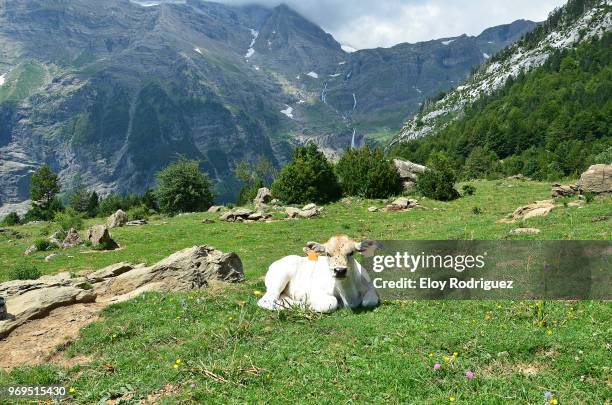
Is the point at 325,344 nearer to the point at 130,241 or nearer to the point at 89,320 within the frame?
the point at 89,320

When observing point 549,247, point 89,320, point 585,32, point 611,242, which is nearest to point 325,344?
point 89,320

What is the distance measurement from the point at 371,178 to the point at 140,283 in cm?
3298

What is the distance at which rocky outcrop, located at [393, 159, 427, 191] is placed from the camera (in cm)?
4716

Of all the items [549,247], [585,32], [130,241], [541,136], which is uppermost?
[585,32]

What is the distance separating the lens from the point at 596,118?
292 feet

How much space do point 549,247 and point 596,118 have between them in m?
93.9

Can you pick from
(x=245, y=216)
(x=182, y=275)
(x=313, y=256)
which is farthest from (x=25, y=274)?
(x=245, y=216)

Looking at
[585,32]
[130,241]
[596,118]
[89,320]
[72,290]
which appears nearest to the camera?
[89,320]

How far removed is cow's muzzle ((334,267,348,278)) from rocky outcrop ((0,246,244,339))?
6563 millimetres

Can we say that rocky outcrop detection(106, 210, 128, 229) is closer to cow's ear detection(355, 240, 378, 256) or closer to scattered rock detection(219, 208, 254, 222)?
scattered rock detection(219, 208, 254, 222)

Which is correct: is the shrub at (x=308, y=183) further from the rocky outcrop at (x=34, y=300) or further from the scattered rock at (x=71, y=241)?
the rocky outcrop at (x=34, y=300)

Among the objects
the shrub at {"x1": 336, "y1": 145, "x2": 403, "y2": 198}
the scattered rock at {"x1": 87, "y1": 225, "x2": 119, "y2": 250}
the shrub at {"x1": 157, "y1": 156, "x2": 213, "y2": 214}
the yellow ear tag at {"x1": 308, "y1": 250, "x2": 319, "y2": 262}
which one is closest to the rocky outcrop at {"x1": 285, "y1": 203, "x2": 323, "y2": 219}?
the shrub at {"x1": 336, "y1": 145, "x2": 403, "y2": 198}

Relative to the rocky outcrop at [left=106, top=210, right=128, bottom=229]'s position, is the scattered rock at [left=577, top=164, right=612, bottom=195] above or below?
above

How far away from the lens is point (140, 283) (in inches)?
606
